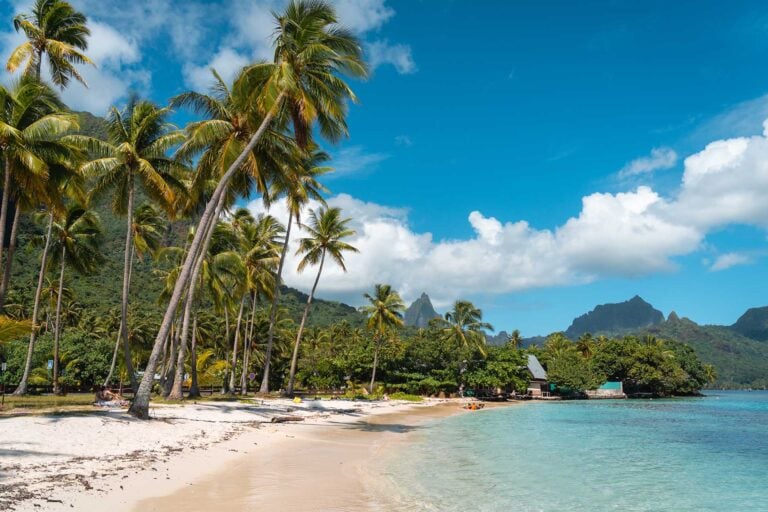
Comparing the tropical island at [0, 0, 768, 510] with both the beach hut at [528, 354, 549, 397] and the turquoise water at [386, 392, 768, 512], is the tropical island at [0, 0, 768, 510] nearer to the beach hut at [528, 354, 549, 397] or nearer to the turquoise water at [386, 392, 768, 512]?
the turquoise water at [386, 392, 768, 512]

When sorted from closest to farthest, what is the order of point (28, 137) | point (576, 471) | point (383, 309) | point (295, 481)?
point (295, 481) → point (576, 471) → point (28, 137) → point (383, 309)

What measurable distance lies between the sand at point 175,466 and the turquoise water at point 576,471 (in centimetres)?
149

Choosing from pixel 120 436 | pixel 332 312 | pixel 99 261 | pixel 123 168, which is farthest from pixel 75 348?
pixel 332 312

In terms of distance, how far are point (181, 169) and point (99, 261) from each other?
14.4 metres

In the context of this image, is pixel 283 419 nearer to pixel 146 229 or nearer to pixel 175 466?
pixel 175 466

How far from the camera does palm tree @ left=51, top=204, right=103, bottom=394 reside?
94.6 feet

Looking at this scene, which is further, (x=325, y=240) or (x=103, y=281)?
(x=103, y=281)

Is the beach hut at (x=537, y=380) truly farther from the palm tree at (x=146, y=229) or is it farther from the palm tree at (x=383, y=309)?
the palm tree at (x=146, y=229)

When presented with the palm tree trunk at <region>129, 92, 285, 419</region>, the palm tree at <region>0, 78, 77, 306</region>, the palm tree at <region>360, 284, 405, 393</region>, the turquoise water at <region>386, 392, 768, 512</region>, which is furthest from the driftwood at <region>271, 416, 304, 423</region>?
the palm tree at <region>360, 284, 405, 393</region>

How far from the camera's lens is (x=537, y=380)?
70.6 meters

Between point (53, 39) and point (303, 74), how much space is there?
10208 millimetres

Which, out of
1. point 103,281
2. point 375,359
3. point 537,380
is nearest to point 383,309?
point 375,359

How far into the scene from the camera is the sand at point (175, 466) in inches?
313

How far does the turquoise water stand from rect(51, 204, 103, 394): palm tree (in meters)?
21.7
